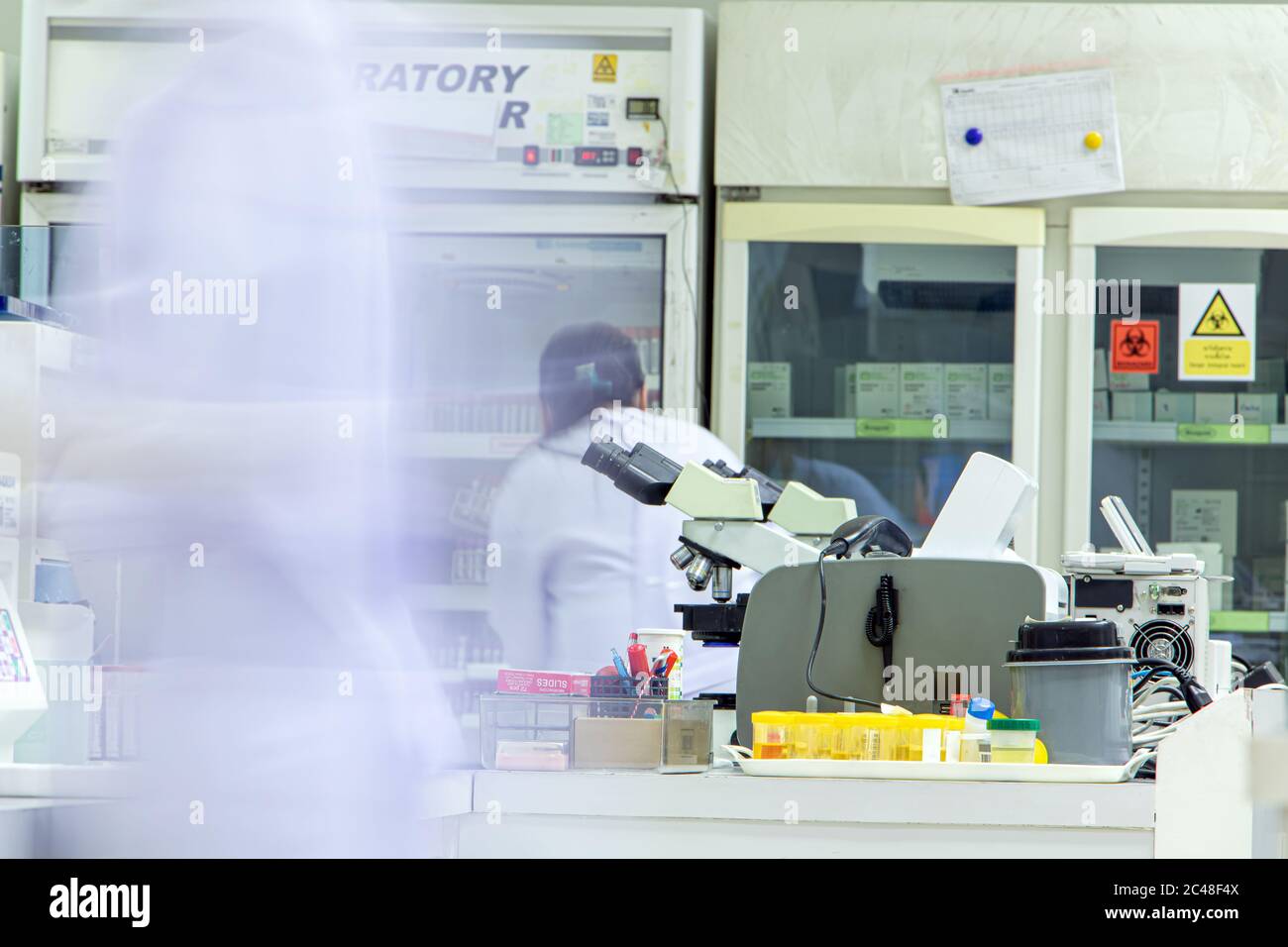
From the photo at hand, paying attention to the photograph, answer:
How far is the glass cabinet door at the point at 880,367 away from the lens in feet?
10.6

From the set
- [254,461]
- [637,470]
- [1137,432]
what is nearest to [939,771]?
[637,470]

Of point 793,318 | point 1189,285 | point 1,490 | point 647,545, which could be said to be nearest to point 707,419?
point 793,318

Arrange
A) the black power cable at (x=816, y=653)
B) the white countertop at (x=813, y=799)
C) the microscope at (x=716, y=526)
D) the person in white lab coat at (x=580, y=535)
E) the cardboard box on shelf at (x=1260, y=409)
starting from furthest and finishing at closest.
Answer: the cardboard box on shelf at (x=1260, y=409)
the person in white lab coat at (x=580, y=535)
the microscope at (x=716, y=526)
the black power cable at (x=816, y=653)
the white countertop at (x=813, y=799)

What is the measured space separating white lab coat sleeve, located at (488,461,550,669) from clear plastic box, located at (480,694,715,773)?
1.36 m

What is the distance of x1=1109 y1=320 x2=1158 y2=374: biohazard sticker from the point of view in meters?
3.21

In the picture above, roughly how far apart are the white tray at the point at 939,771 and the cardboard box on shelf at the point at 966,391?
74.7 inches

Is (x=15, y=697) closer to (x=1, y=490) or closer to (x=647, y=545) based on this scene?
(x=1, y=490)

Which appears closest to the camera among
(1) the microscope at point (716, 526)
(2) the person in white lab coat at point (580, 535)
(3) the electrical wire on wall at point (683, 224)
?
(1) the microscope at point (716, 526)

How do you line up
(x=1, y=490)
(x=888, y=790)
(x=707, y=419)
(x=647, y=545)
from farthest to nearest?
(x=707, y=419), (x=647, y=545), (x=1, y=490), (x=888, y=790)

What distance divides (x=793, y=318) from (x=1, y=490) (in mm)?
2088

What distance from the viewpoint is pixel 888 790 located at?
135 centimetres

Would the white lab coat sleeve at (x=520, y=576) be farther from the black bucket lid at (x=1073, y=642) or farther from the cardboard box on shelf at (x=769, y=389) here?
the black bucket lid at (x=1073, y=642)

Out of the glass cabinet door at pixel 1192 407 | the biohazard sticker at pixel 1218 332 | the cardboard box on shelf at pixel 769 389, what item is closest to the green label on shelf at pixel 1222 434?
the glass cabinet door at pixel 1192 407

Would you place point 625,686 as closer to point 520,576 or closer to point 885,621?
point 885,621
